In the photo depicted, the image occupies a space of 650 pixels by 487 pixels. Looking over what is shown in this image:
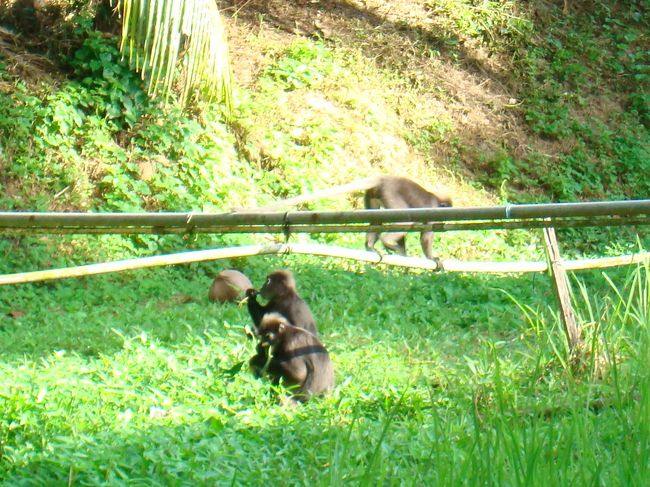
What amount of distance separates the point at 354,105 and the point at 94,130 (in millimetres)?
3821

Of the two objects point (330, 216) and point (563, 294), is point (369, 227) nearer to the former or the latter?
point (330, 216)

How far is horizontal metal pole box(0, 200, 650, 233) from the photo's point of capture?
3.17 metres

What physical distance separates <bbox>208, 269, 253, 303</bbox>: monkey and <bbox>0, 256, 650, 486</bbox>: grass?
0.16 meters

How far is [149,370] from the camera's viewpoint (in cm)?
569

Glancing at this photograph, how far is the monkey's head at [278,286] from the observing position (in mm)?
6559

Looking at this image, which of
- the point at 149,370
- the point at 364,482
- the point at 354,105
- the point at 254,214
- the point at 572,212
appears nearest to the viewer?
the point at 364,482

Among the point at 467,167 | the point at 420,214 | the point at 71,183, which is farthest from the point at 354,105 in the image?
the point at 420,214

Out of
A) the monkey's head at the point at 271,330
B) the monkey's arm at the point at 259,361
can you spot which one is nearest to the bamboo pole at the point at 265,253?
the monkey's head at the point at 271,330

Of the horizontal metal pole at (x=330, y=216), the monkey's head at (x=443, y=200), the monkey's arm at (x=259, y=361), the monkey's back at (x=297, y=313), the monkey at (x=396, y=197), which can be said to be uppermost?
the horizontal metal pole at (x=330, y=216)

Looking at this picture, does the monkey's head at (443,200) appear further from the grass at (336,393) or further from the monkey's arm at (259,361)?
the monkey's arm at (259,361)

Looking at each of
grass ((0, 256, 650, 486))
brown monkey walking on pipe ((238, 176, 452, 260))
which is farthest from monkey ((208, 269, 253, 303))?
brown monkey walking on pipe ((238, 176, 452, 260))

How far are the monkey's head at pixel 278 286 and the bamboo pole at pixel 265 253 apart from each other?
0.57ft

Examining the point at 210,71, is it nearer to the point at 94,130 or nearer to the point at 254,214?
the point at 94,130

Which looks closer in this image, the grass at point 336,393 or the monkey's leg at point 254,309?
the grass at point 336,393
